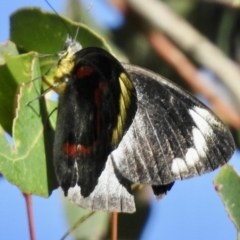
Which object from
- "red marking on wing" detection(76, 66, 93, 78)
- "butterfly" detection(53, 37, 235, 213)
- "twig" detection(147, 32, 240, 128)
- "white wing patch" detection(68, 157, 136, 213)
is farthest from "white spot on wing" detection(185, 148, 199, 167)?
"twig" detection(147, 32, 240, 128)

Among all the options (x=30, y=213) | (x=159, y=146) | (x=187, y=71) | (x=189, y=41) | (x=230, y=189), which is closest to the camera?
(x=30, y=213)

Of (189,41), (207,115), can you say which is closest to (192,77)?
(189,41)

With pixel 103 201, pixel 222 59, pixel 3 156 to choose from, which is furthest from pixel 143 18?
pixel 3 156

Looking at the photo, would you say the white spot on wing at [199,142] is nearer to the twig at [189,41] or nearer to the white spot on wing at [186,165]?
the white spot on wing at [186,165]

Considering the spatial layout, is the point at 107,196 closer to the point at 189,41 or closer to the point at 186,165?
the point at 186,165

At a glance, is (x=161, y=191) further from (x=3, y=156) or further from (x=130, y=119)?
(x=3, y=156)

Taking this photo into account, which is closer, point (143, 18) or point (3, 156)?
point (3, 156)

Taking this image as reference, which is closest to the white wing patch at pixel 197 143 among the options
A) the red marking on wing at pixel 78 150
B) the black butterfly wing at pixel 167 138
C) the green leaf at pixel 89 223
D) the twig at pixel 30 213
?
the black butterfly wing at pixel 167 138
